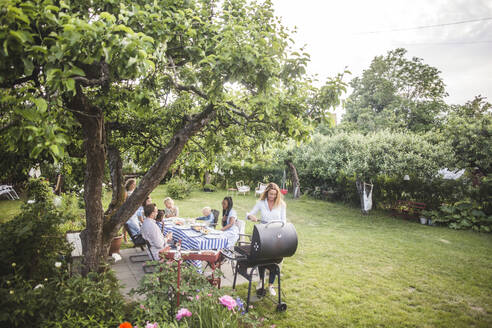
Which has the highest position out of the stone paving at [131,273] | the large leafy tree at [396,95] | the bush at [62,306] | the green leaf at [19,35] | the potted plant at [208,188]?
the large leafy tree at [396,95]

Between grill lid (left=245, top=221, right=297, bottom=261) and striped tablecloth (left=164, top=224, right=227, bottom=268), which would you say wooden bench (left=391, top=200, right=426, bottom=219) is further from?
grill lid (left=245, top=221, right=297, bottom=261)

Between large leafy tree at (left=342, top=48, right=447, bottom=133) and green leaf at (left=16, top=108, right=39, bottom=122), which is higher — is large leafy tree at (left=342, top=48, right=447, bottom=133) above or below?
above

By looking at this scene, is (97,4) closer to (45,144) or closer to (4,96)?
(4,96)

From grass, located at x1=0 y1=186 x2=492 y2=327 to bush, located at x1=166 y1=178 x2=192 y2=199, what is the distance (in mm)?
7787

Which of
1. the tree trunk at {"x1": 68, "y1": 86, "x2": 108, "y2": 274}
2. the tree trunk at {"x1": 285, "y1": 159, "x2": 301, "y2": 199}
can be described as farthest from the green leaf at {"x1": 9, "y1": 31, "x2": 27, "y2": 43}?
the tree trunk at {"x1": 285, "y1": 159, "x2": 301, "y2": 199}

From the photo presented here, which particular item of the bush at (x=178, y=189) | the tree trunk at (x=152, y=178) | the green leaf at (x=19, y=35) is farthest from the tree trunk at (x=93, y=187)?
the bush at (x=178, y=189)

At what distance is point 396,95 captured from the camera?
28.1 metres

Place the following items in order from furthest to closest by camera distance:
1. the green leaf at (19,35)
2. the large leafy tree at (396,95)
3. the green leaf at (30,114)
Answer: the large leafy tree at (396,95) → the green leaf at (30,114) → the green leaf at (19,35)

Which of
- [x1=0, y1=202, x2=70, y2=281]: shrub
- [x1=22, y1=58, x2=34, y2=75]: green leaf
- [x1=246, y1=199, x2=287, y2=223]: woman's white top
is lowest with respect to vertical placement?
[x1=0, y1=202, x2=70, y2=281]: shrub

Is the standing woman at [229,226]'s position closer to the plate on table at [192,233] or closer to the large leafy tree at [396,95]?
the plate on table at [192,233]

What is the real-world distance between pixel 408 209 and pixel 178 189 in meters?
12.8

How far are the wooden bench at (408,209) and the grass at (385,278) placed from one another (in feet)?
5.46

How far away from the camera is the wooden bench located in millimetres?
13078

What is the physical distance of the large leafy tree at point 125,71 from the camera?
178 cm
